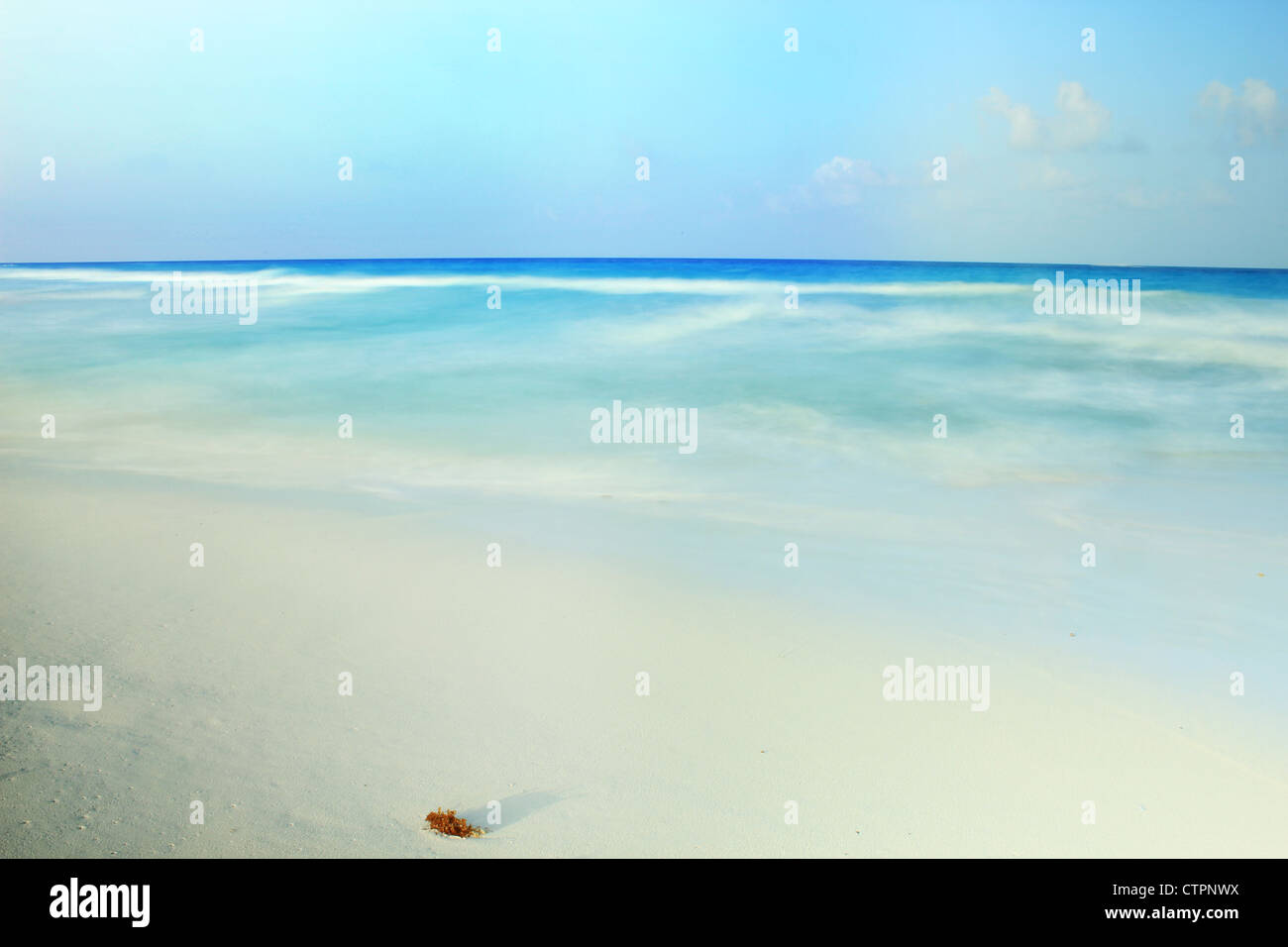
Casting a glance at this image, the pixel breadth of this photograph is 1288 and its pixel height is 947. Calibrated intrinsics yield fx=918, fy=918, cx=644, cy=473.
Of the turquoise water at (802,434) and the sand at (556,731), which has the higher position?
the turquoise water at (802,434)

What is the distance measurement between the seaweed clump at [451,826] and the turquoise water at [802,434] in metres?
2.39

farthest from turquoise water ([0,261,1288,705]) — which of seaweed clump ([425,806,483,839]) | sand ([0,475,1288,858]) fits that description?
seaweed clump ([425,806,483,839])

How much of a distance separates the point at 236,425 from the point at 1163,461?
8985 millimetres

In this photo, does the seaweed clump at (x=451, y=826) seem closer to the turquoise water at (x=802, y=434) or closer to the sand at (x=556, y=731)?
the sand at (x=556, y=731)

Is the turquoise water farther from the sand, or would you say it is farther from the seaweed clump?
the seaweed clump

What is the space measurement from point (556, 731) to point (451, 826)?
2.25 ft

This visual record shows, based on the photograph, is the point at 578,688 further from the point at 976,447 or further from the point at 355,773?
the point at 976,447

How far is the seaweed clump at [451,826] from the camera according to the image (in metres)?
2.76

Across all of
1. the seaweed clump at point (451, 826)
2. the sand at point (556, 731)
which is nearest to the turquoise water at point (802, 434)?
the sand at point (556, 731)

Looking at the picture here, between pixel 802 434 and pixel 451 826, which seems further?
pixel 802 434

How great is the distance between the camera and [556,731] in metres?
3.40

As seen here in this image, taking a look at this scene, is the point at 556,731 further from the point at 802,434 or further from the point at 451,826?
the point at 802,434

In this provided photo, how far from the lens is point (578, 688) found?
3742 mm

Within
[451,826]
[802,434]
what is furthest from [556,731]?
[802,434]
